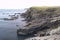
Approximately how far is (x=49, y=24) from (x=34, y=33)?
4.64m

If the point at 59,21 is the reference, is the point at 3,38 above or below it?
below

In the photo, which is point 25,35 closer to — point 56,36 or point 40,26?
point 40,26

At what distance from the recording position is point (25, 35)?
45500mm

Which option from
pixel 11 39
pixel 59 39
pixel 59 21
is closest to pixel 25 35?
pixel 11 39

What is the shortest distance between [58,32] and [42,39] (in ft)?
13.6

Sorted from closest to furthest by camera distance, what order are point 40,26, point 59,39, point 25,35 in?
point 59,39, point 25,35, point 40,26

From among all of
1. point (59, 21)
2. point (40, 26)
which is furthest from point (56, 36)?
point (40, 26)

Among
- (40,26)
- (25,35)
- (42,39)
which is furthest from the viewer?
(40,26)

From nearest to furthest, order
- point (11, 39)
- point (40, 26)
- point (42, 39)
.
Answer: point (42, 39), point (11, 39), point (40, 26)

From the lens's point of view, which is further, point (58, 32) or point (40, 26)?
point (40, 26)

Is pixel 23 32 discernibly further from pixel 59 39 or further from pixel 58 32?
pixel 59 39

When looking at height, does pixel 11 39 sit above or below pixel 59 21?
below

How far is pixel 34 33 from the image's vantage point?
46.5 meters

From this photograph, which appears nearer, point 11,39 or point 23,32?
point 11,39
